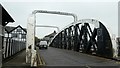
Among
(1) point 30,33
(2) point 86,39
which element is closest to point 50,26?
(2) point 86,39

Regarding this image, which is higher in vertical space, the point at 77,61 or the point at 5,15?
the point at 5,15

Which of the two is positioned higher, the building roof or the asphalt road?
the building roof

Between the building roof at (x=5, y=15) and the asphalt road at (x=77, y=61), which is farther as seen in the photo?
the asphalt road at (x=77, y=61)

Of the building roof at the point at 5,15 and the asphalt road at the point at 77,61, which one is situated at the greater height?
the building roof at the point at 5,15

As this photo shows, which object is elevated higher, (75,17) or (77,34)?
(75,17)

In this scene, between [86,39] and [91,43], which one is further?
[86,39]

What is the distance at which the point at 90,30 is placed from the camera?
35.0 meters

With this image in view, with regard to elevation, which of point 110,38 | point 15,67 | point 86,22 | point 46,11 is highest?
point 46,11

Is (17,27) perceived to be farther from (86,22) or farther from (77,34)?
(86,22)

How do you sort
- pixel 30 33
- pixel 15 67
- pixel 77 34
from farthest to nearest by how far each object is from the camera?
1. pixel 77 34
2. pixel 30 33
3. pixel 15 67

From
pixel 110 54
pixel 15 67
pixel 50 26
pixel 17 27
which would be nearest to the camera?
pixel 15 67

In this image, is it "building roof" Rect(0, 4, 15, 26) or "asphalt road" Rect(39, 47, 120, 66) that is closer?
"building roof" Rect(0, 4, 15, 26)

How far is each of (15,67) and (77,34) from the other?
31407mm

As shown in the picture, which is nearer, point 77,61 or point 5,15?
point 5,15
